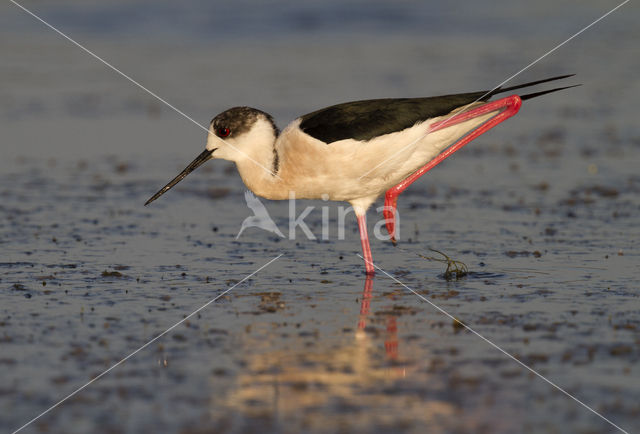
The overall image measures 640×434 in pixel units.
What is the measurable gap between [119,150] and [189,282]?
5919mm

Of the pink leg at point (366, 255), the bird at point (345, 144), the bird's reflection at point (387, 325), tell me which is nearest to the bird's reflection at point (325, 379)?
the bird's reflection at point (387, 325)

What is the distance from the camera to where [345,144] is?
7.66 m

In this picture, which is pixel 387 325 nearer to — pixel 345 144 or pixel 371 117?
pixel 345 144

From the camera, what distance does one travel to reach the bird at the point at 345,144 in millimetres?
7715

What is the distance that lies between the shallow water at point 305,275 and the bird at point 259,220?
0.15m

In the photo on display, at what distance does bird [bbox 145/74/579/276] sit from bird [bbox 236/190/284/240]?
1260 millimetres

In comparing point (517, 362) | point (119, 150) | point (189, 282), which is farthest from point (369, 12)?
point (517, 362)

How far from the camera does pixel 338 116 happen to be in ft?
25.6

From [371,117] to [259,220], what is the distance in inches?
90.0

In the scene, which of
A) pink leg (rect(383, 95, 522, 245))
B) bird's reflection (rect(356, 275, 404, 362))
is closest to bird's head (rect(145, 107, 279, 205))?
pink leg (rect(383, 95, 522, 245))

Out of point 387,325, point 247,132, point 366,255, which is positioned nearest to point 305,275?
point 366,255

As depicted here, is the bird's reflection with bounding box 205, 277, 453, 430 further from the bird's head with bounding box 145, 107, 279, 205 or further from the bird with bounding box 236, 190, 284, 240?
the bird with bounding box 236, 190, 284, 240

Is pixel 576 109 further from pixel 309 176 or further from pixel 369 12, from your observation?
pixel 369 12

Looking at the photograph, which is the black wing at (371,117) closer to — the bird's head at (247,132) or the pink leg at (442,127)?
the pink leg at (442,127)
